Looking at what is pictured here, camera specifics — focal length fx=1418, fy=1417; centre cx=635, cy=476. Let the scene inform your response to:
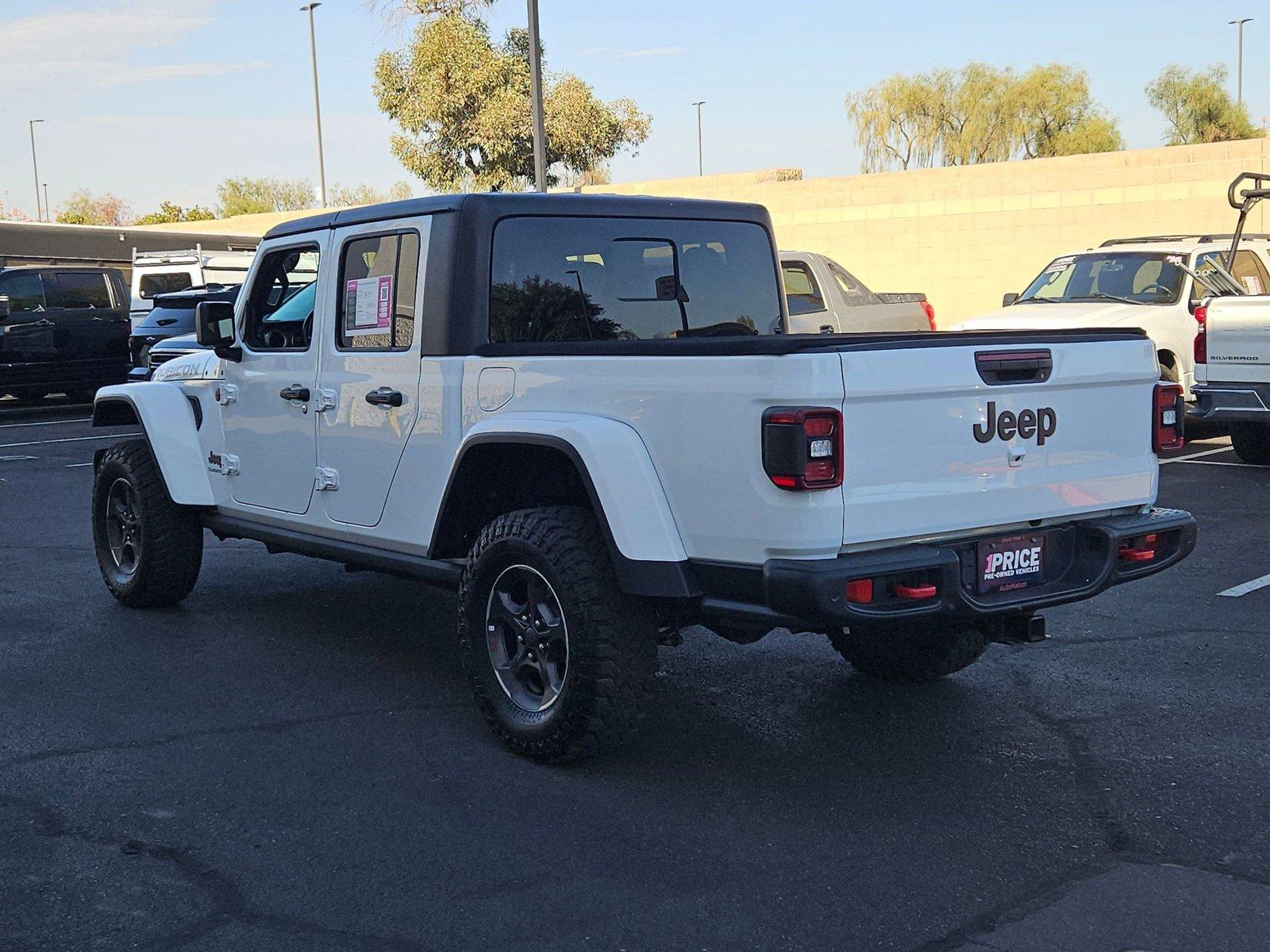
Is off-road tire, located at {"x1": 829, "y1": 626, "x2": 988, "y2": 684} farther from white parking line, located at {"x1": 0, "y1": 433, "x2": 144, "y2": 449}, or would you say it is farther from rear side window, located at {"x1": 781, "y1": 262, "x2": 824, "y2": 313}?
white parking line, located at {"x1": 0, "y1": 433, "x2": 144, "y2": 449}

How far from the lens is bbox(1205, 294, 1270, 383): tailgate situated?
10914mm

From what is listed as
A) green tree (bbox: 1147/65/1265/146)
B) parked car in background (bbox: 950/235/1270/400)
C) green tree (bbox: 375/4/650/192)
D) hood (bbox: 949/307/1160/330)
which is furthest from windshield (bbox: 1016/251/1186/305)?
green tree (bbox: 1147/65/1265/146)

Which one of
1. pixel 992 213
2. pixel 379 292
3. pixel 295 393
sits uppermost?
pixel 992 213

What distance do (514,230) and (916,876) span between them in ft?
9.33

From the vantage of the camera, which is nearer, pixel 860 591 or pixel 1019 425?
pixel 860 591

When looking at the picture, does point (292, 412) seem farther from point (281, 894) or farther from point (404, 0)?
point (404, 0)

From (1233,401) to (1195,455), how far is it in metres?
1.80

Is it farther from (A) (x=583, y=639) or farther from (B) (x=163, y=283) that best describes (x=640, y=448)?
(B) (x=163, y=283)

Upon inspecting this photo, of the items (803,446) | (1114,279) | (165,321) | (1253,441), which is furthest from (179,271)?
(803,446)

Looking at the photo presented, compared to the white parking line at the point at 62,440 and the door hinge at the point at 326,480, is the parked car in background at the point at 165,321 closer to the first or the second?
the white parking line at the point at 62,440

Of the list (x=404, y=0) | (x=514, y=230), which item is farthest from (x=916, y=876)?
(x=404, y=0)

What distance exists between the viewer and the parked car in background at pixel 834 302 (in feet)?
50.6

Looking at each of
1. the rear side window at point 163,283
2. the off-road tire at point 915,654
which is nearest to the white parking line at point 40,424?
the rear side window at point 163,283

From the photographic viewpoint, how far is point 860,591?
4.06m
